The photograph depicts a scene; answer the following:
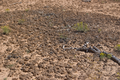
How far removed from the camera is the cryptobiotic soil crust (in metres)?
3.83

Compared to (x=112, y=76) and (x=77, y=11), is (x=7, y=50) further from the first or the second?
(x=77, y=11)

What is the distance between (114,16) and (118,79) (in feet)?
17.1

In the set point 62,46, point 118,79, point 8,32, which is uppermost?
point 8,32

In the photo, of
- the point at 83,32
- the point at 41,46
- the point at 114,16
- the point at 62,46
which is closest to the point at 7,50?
the point at 41,46

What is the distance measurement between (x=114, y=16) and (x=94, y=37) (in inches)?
120

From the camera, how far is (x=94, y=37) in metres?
5.60

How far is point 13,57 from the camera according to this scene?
453cm

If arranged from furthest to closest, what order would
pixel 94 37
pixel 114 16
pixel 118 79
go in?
pixel 114 16, pixel 94 37, pixel 118 79

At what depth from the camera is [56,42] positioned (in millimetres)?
5312

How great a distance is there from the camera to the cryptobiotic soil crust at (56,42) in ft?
12.6

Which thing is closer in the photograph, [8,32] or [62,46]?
[62,46]

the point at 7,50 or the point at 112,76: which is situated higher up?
the point at 7,50

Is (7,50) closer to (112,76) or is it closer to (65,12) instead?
(112,76)

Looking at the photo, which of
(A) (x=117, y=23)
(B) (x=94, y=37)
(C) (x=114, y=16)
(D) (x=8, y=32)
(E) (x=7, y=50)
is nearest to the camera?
(E) (x=7, y=50)
